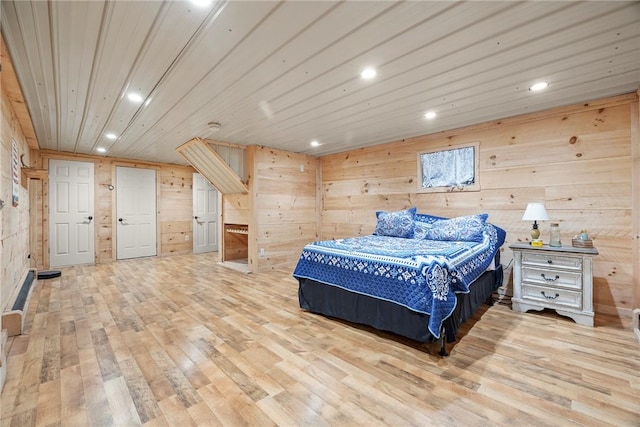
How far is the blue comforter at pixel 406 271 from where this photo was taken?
1992 millimetres

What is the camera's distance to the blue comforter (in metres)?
1.99

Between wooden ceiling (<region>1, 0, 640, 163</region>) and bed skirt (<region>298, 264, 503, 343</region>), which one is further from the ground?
wooden ceiling (<region>1, 0, 640, 163</region>)

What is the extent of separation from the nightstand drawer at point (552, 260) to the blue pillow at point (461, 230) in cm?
45

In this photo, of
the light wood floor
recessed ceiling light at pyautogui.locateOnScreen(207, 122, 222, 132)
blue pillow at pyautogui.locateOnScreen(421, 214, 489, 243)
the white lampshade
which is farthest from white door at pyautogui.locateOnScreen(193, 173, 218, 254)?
the white lampshade

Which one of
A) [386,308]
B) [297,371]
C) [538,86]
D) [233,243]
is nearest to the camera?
[297,371]

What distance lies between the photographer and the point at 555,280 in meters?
2.70

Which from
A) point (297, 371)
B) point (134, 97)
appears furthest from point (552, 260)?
point (134, 97)

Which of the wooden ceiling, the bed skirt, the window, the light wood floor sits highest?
the wooden ceiling

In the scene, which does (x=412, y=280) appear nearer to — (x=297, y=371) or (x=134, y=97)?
(x=297, y=371)

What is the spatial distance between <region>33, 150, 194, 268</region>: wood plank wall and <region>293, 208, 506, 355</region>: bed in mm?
4830

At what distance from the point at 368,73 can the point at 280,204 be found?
3.16 m

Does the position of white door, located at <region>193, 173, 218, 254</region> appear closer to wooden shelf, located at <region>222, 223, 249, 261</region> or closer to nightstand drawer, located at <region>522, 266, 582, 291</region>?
wooden shelf, located at <region>222, 223, 249, 261</region>

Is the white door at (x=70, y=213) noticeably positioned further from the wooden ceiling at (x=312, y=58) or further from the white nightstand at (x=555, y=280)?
the white nightstand at (x=555, y=280)

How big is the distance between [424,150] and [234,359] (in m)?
3.60
